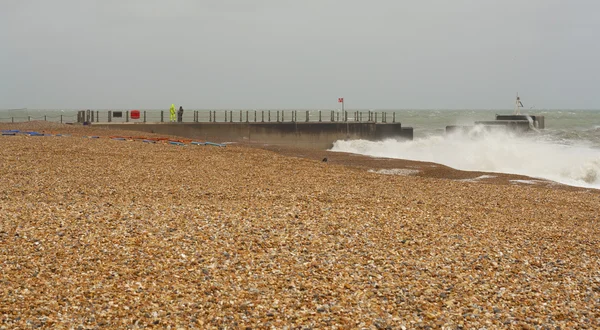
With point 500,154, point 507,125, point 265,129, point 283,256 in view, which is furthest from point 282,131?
point 283,256

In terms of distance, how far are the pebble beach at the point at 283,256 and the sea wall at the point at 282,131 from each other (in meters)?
18.4

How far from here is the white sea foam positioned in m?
21.4

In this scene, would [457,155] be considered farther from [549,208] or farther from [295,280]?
[295,280]

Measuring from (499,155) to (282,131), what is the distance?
11600 millimetres

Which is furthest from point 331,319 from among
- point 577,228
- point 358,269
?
point 577,228

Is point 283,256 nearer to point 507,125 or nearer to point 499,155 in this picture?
point 499,155

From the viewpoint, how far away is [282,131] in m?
33.1

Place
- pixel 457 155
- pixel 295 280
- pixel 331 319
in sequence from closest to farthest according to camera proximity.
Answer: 1. pixel 331 319
2. pixel 295 280
3. pixel 457 155

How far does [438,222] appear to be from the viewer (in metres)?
8.61

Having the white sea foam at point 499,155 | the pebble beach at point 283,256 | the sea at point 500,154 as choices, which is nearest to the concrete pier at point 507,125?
the sea at point 500,154

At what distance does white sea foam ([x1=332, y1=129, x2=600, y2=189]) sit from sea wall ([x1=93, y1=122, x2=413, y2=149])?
0.81 metres

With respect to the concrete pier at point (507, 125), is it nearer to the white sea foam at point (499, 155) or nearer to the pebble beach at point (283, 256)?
the white sea foam at point (499, 155)

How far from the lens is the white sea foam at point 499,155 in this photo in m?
21.4

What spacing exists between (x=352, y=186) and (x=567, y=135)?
3818cm
